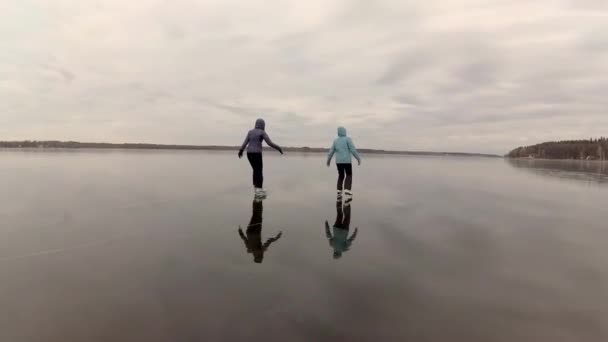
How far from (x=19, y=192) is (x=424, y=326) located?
42.7 ft

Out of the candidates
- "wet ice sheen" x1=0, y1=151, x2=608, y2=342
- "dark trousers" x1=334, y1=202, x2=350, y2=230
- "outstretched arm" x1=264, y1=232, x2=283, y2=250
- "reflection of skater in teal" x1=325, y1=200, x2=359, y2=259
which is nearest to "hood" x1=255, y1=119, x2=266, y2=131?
"dark trousers" x1=334, y1=202, x2=350, y2=230

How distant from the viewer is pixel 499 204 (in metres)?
10.0

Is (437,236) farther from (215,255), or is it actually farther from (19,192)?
(19,192)

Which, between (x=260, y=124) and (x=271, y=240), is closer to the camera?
(x=271, y=240)

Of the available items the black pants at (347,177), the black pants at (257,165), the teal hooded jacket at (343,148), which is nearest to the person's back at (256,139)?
the black pants at (257,165)

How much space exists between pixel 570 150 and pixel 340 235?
195 m

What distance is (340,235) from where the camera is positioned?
5973 millimetres

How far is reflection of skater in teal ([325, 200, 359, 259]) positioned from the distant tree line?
17537 cm

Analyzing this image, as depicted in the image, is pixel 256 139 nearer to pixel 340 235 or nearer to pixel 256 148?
pixel 256 148

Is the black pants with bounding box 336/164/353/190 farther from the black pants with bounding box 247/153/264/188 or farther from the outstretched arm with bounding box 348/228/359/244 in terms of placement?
the outstretched arm with bounding box 348/228/359/244

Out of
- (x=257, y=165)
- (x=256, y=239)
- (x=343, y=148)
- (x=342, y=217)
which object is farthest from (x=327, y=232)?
(x=343, y=148)

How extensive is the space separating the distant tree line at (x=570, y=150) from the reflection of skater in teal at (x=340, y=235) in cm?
17537

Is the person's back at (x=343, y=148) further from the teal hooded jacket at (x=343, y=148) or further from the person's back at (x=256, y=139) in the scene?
the person's back at (x=256, y=139)

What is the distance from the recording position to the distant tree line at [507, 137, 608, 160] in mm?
136188
